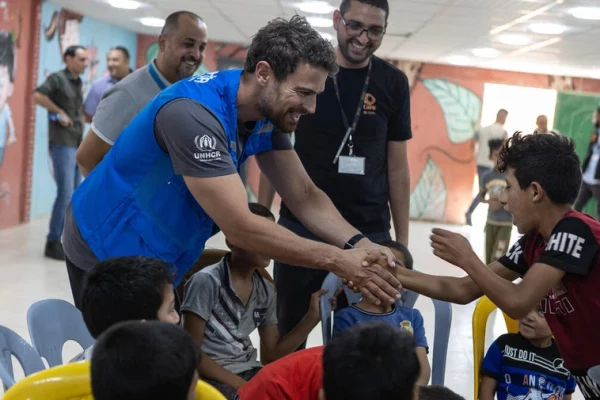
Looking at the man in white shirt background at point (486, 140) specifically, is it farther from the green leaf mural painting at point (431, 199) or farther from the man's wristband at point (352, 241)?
the man's wristband at point (352, 241)

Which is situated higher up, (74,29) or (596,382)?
(74,29)

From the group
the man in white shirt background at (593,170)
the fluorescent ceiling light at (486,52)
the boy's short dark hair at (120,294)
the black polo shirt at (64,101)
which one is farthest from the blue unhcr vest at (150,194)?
the fluorescent ceiling light at (486,52)

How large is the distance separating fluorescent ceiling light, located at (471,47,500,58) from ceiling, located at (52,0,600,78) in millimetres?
15

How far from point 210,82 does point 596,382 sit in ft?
4.46

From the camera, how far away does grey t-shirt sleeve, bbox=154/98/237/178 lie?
75.9 inches

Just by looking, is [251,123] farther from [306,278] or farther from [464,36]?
[464,36]

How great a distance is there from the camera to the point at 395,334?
1.49 metres

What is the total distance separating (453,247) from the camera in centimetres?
215

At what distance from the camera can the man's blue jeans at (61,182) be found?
6.27 metres

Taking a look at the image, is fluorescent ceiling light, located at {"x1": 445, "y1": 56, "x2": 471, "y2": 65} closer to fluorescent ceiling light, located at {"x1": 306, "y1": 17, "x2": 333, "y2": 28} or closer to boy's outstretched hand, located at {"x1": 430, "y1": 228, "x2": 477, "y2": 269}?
fluorescent ceiling light, located at {"x1": 306, "y1": 17, "x2": 333, "y2": 28}

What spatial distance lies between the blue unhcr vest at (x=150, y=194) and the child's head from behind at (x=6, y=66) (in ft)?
19.0

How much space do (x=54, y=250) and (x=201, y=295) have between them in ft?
13.6

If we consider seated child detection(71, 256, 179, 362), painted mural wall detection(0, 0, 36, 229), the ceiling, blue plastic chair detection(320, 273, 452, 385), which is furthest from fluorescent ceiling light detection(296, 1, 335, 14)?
seated child detection(71, 256, 179, 362)

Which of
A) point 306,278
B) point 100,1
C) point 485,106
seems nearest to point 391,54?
point 485,106
